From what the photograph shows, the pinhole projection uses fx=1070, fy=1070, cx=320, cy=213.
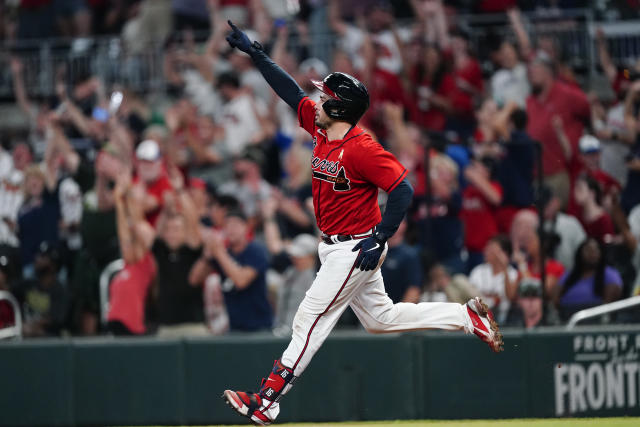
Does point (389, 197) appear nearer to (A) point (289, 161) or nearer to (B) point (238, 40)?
(B) point (238, 40)

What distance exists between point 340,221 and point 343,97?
0.75m

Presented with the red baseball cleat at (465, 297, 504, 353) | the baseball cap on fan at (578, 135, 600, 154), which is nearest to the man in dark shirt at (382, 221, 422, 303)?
the baseball cap on fan at (578, 135, 600, 154)

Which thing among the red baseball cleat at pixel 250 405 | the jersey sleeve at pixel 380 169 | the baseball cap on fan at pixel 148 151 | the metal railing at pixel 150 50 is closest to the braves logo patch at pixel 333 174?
the jersey sleeve at pixel 380 169

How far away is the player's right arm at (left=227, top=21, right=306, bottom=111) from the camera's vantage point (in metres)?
7.00

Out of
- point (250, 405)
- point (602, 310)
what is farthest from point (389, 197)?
point (602, 310)

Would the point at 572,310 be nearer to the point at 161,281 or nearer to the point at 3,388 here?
the point at 161,281

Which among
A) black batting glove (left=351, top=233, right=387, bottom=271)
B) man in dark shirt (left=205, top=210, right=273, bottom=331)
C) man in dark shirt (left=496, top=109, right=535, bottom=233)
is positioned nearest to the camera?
black batting glove (left=351, top=233, right=387, bottom=271)

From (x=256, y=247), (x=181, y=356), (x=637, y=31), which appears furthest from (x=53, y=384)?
(x=637, y=31)

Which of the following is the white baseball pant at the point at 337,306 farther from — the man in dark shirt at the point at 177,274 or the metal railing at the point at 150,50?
the metal railing at the point at 150,50

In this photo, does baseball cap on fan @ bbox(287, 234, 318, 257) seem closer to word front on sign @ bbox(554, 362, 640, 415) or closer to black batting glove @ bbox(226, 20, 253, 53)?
word front on sign @ bbox(554, 362, 640, 415)

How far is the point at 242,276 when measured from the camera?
31.7 ft

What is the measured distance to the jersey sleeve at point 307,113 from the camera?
680 cm

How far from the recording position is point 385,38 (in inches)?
514

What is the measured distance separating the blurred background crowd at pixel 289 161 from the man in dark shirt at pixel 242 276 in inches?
0.6
